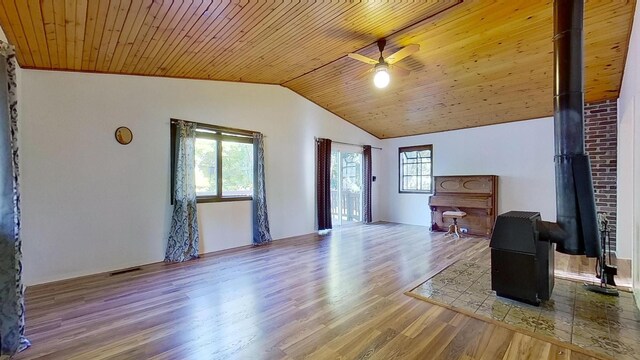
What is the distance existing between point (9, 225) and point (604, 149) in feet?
23.3

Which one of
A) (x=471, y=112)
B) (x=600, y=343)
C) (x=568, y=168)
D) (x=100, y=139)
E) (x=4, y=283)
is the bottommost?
(x=600, y=343)

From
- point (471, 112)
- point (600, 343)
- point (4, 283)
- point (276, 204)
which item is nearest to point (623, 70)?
point (471, 112)

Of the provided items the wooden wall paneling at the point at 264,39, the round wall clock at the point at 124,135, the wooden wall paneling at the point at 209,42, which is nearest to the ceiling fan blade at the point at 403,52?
the wooden wall paneling at the point at 264,39

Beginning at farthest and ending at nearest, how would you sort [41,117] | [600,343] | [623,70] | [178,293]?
[623,70]
[41,117]
[178,293]
[600,343]

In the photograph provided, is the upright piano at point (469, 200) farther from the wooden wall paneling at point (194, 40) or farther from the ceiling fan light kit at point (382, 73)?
the wooden wall paneling at point (194, 40)

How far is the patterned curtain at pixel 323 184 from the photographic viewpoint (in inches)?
240

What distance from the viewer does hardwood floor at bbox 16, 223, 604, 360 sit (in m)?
1.92

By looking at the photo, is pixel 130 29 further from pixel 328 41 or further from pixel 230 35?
pixel 328 41

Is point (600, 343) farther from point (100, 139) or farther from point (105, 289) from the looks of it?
point (100, 139)

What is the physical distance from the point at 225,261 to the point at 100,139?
2.22 metres

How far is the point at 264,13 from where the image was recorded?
8.73 ft

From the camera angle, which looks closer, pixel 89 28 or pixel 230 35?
pixel 89 28

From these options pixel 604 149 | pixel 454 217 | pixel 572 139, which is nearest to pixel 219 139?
pixel 572 139

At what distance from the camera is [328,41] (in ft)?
11.2
